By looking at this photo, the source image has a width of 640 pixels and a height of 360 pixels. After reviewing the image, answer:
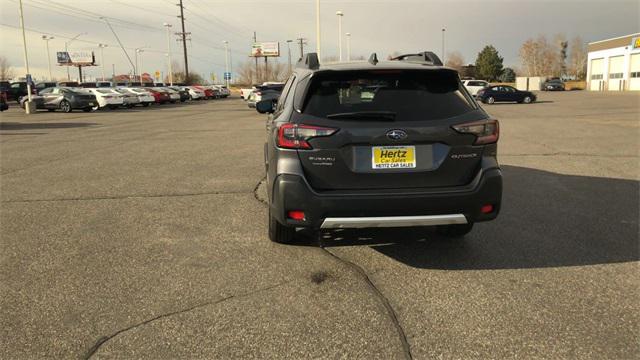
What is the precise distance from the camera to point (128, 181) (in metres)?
8.10

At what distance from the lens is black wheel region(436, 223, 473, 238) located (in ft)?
16.1

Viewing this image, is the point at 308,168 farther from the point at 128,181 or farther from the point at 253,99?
the point at 253,99

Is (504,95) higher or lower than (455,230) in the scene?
higher

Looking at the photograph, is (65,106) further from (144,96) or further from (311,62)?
(311,62)

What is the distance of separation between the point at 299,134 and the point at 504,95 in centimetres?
3745

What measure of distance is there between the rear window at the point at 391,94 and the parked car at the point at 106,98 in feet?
99.5

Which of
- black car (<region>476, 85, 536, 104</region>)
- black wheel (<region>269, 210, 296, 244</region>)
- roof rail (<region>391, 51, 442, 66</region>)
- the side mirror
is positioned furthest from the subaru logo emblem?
black car (<region>476, 85, 536, 104</region>)

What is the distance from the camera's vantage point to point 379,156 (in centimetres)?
379

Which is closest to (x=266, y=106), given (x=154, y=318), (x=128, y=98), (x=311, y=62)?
(x=311, y=62)

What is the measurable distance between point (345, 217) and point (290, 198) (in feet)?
1.44

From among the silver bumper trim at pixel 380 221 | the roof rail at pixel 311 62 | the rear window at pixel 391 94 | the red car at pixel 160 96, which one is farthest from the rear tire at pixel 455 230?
the red car at pixel 160 96

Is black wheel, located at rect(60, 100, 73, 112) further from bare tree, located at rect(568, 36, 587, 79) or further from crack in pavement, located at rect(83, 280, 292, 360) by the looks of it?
bare tree, located at rect(568, 36, 587, 79)

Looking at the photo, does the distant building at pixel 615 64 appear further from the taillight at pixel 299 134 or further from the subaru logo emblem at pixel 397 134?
the taillight at pixel 299 134

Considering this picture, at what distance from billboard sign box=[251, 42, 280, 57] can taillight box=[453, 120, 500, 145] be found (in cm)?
10894
